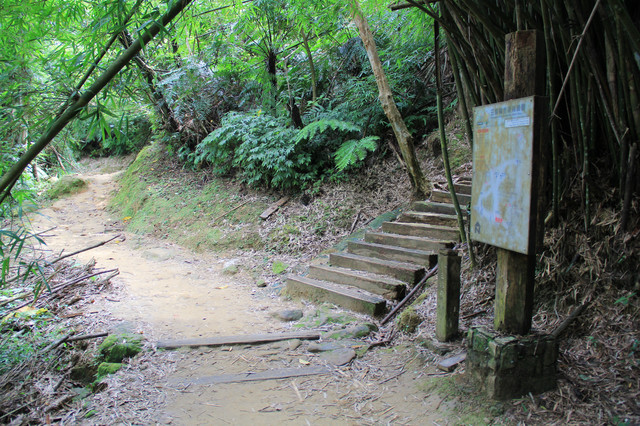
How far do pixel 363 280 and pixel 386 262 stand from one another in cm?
40

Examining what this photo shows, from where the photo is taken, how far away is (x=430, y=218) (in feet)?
17.1

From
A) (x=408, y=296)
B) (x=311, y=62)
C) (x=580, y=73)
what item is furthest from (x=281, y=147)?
(x=580, y=73)

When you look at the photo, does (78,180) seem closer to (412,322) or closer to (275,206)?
(275,206)

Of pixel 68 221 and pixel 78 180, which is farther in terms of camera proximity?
pixel 78 180

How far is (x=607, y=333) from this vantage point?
7.76ft

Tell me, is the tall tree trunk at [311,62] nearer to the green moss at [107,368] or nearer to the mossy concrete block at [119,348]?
the mossy concrete block at [119,348]

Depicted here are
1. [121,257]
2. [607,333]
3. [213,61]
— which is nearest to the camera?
[607,333]

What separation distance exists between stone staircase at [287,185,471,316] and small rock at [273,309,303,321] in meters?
0.35

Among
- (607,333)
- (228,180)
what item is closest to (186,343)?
(607,333)

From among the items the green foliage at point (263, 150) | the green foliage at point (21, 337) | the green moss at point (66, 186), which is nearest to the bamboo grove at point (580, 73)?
the green foliage at point (21, 337)

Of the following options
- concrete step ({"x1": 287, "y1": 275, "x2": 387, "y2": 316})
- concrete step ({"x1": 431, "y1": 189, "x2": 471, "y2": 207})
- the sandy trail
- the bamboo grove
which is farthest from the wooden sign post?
concrete step ({"x1": 431, "y1": 189, "x2": 471, "y2": 207})

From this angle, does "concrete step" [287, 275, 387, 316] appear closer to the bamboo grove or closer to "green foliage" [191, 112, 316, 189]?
the bamboo grove

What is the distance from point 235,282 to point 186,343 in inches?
87.4

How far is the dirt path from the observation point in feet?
8.32
